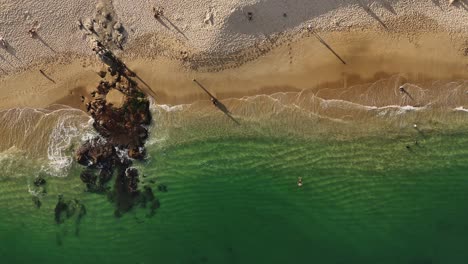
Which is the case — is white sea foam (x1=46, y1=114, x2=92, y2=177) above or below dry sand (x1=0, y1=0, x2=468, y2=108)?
below

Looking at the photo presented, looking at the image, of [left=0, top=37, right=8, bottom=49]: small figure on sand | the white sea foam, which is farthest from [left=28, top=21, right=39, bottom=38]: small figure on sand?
the white sea foam

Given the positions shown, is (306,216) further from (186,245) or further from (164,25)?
(164,25)

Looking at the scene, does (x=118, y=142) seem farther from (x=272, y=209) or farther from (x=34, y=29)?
(x=272, y=209)

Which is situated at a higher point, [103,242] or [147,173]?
[147,173]

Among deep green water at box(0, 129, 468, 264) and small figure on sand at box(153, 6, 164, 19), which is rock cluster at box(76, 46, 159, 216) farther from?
small figure on sand at box(153, 6, 164, 19)

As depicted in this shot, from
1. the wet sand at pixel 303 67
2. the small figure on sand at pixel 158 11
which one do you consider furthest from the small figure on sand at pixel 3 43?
the small figure on sand at pixel 158 11

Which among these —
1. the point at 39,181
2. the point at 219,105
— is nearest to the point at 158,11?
the point at 219,105

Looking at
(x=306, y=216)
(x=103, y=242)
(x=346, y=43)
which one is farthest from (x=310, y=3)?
(x=103, y=242)
